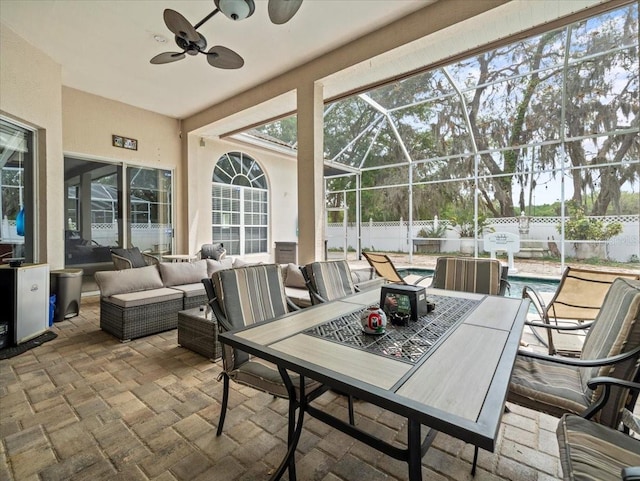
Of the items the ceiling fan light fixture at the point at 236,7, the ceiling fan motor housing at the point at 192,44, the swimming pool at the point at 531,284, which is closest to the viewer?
the ceiling fan light fixture at the point at 236,7

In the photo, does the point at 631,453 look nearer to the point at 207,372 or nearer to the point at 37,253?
the point at 207,372

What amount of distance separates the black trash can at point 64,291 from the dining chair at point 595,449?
5301mm

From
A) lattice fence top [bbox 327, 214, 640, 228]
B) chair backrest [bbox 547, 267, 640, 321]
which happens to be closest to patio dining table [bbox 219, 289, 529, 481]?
chair backrest [bbox 547, 267, 640, 321]

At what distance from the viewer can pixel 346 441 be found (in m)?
1.75

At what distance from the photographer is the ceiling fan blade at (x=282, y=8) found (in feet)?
7.88

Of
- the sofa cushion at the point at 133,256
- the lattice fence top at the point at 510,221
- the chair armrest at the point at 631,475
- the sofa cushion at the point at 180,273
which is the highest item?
the lattice fence top at the point at 510,221

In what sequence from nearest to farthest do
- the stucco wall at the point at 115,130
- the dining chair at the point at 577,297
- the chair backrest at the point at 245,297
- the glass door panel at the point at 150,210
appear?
the chair backrest at the point at 245,297
the dining chair at the point at 577,297
the stucco wall at the point at 115,130
the glass door panel at the point at 150,210

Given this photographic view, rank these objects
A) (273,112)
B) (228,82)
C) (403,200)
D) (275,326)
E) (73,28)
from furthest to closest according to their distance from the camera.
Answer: (403,200) < (273,112) < (228,82) < (73,28) < (275,326)

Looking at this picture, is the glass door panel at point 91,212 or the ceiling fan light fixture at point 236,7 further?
the glass door panel at point 91,212

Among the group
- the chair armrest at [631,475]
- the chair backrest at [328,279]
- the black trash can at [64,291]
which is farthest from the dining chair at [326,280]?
the black trash can at [64,291]

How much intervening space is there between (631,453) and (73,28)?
5.92 metres

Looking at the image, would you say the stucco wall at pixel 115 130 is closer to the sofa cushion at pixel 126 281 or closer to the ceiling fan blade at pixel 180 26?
the sofa cushion at pixel 126 281

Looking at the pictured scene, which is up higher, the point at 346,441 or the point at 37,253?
the point at 37,253

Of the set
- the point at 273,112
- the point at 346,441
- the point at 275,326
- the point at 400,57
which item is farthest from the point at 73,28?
the point at 346,441
